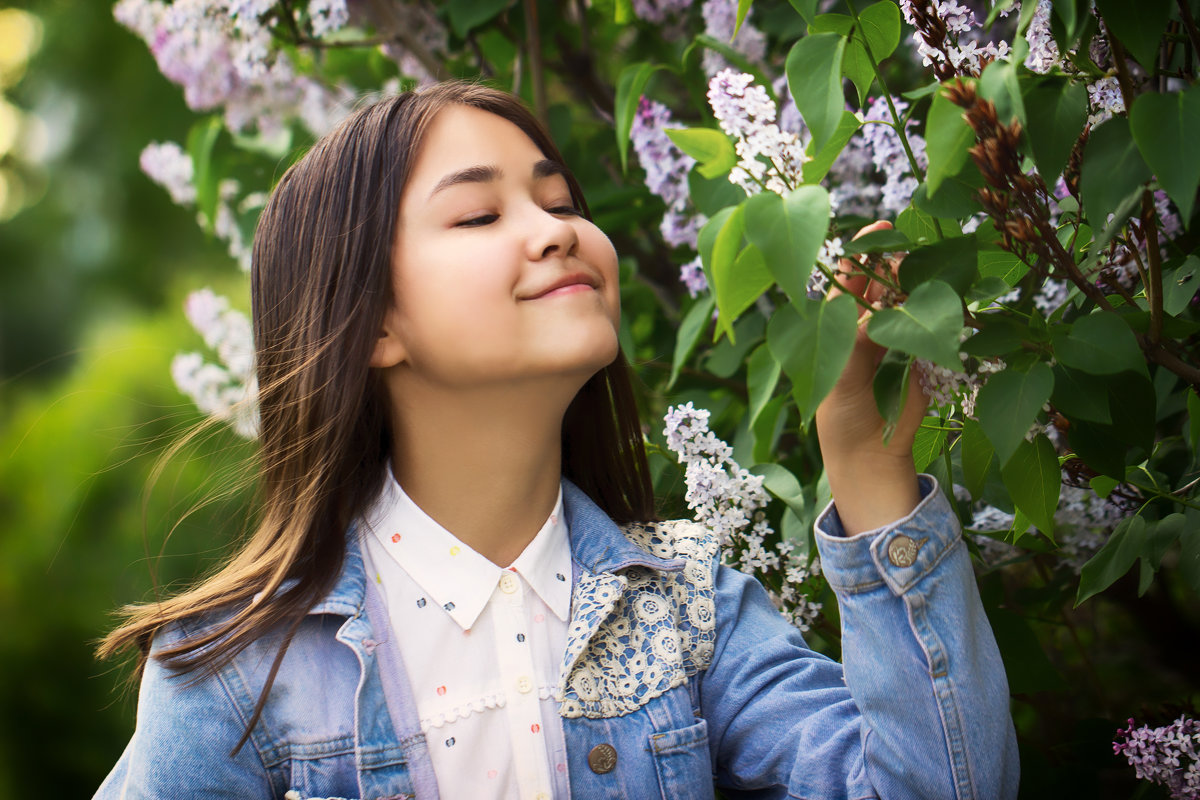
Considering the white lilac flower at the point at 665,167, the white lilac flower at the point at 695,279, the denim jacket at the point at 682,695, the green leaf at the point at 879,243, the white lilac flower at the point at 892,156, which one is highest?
the white lilac flower at the point at 665,167

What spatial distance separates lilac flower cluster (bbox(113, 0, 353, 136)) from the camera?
1.84 meters

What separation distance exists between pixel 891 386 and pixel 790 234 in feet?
0.66

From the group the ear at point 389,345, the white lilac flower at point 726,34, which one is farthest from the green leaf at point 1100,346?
the white lilac flower at point 726,34

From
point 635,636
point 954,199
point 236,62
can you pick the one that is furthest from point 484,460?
point 236,62

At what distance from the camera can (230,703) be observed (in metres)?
0.98

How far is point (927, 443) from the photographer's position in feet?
3.20

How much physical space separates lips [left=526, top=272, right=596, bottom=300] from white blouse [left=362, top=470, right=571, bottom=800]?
30cm

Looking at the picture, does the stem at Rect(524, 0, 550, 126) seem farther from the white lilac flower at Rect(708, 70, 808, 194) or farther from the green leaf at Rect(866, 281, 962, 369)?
the green leaf at Rect(866, 281, 962, 369)

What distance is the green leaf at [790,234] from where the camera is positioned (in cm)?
59

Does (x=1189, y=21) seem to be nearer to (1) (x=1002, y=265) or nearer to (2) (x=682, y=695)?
(1) (x=1002, y=265)

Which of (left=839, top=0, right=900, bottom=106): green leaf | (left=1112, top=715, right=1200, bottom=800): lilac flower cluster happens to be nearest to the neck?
(left=839, top=0, right=900, bottom=106): green leaf

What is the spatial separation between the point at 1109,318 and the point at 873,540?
299 millimetres

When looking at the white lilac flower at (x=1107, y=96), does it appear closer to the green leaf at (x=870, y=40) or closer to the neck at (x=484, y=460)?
the green leaf at (x=870, y=40)

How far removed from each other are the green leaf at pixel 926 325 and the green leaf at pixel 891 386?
0.26 ft
